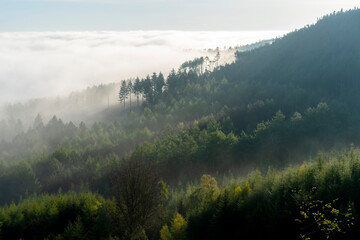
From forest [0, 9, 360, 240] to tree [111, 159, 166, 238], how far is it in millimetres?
146

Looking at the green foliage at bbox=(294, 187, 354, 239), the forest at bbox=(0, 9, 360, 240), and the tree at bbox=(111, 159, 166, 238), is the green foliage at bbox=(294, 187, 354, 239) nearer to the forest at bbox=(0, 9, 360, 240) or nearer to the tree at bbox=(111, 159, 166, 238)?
the forest at bbox=(0, 9, 360, 240)

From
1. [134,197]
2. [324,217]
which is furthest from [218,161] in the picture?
[324,217]

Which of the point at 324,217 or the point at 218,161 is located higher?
the point at 324,217

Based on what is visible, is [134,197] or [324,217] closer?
[324,217]

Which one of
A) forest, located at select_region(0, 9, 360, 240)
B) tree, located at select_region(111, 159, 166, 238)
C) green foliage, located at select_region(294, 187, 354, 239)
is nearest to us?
green foliage, located at select_region(294, 187, 354, 239)

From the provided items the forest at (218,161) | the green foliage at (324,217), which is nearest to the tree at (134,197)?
the forest at (218,161)

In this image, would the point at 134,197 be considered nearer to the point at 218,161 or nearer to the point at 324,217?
the point at 324,217

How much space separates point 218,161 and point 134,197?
34.0 m

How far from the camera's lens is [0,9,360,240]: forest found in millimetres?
27422

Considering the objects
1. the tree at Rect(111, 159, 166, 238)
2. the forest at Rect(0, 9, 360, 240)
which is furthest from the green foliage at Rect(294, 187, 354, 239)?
the tree at Rect(111, 159, 166, 238)

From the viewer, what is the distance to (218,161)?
226 feet

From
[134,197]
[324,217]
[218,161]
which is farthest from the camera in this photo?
[218,161]

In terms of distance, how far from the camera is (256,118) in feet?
323

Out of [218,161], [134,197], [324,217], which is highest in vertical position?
[324,217]
